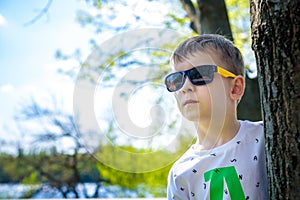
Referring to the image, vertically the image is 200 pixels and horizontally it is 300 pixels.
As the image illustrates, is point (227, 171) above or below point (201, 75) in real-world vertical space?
below

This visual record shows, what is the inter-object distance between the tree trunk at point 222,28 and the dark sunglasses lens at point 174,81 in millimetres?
1420

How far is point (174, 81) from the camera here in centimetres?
119

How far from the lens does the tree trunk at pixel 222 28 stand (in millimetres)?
2559

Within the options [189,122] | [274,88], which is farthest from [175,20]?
[274,88]

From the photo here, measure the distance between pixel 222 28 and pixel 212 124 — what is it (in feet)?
5.31

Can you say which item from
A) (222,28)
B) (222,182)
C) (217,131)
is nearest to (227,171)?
(222,182)

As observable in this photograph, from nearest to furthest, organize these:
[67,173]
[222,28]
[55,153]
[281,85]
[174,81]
A: [281,85], [174,81], [222,28], [55,153], [67,173]

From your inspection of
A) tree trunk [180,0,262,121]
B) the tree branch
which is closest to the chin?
tree trunk [180,0,262,121]

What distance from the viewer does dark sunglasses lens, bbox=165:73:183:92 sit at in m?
1.17

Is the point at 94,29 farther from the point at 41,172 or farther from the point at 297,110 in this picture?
the point at 297,110

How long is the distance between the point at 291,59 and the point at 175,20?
11.3ft

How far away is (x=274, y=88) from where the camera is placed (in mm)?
875

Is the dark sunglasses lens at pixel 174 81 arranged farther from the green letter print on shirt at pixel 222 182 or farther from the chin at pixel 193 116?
Result: the green letter print on shirt at pixel 222 182

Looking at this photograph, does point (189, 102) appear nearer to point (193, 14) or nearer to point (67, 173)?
point (193, 14)
